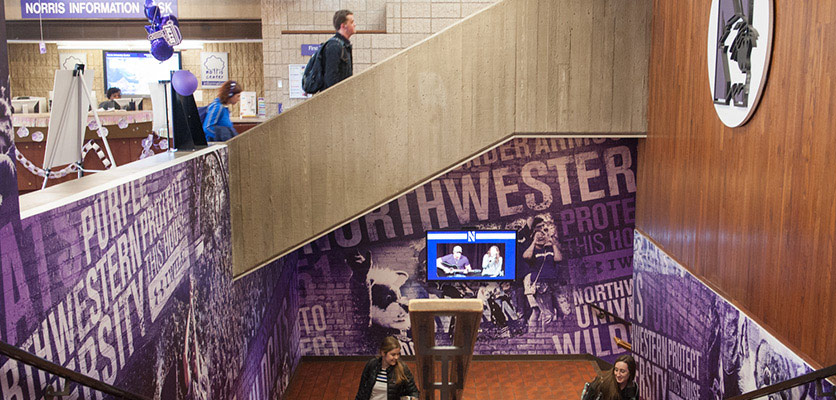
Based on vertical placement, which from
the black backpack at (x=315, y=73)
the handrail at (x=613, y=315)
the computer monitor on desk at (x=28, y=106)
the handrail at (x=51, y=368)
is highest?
the black backpack at (x=315, y=73)

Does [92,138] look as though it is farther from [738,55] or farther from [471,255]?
[738,55]

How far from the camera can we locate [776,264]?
4.41m

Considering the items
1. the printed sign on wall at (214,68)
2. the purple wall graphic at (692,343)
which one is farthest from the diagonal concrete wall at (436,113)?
the printed sign on wall at (214,68)

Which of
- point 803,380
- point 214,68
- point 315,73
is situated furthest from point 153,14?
point 214,68

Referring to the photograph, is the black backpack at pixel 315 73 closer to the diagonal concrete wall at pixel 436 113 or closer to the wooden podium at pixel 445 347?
the diagonal concrete wall at pixel 436 113

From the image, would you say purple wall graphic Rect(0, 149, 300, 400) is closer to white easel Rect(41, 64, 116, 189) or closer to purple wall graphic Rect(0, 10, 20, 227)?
purple wall graphic Rect(0, 10, 20, 227)

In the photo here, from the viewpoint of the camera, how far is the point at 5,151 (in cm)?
279

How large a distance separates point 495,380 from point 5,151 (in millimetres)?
7448

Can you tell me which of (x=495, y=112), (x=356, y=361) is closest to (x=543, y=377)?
(x=356, y=361)

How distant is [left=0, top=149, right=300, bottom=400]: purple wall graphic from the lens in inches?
118

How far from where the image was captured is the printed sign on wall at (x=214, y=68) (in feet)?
43.2

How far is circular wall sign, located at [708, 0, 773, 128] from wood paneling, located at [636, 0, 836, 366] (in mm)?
78

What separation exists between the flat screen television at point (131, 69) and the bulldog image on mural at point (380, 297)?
589cm

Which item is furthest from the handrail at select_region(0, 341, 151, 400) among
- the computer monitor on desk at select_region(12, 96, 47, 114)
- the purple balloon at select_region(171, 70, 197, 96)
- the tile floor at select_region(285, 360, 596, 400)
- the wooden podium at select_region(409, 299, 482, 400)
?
the computer monitor on desk at select_region(12, 96, 47, 114)
